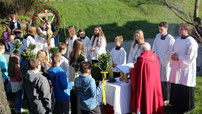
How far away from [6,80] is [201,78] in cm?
674

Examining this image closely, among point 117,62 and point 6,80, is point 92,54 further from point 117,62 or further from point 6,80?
point 6,80

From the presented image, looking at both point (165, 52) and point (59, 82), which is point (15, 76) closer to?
point (59, 82)

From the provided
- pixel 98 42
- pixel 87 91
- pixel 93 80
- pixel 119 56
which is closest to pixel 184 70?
pixel 119 56

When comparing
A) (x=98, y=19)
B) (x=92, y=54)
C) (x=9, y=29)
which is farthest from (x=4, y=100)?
(x=98, y=19)

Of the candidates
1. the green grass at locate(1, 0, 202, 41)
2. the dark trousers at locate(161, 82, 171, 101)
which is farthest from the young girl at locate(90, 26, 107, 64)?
the green grass at locate(1, 0, 202, 41)

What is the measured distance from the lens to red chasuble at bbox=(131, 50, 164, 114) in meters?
4.75

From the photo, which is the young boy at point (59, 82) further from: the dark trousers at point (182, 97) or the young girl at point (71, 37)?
the young girl at point (71, 37)

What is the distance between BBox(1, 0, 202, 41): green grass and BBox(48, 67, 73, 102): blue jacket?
38.4ft

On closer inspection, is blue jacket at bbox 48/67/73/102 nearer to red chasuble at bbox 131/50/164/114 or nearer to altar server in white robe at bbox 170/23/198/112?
red chasuble at bbox 131/50/164/114

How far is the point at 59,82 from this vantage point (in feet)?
15.2

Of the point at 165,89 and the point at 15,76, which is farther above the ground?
the point at 15,76

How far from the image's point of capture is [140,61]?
4742 mm

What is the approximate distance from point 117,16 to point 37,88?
623 inches

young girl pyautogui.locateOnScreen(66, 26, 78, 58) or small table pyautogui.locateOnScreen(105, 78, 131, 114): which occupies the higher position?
young girl pyautogui.locateOnScreen(66, 26, 78, 58)
